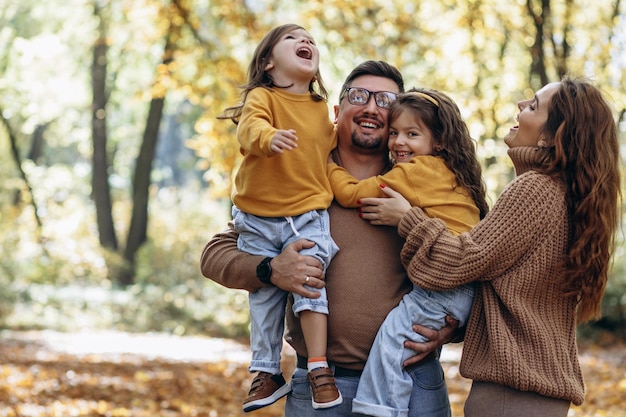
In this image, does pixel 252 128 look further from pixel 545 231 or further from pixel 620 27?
pixel 620 27

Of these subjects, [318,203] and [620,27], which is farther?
[620,27]

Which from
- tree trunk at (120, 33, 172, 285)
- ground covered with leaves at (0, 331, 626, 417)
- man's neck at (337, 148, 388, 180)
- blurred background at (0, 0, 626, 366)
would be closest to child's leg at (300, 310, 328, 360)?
man's neck at (337, 148, 388, 180)

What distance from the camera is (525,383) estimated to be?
302 cm

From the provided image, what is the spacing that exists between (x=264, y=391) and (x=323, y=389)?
38 centimetres

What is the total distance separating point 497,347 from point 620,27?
1177 centimetres

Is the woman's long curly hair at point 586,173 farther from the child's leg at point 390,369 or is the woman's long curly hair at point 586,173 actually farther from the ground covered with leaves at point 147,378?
the ground covered with leaves at point 147,378

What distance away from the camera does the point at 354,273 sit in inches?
134

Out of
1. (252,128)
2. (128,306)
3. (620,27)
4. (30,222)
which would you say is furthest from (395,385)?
(30,222)

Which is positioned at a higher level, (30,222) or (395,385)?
(395,385)

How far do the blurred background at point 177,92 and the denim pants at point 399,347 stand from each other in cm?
326

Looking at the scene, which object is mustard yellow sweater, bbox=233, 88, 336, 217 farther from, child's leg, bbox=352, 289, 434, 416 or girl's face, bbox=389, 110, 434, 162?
child's leg, bbox=352, 289, 434, 416

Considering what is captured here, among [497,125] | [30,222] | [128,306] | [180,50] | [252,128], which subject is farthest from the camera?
[30,222]

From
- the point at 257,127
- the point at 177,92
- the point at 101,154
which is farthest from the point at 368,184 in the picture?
the point at 101,154

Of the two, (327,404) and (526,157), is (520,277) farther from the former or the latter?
(327,404)
